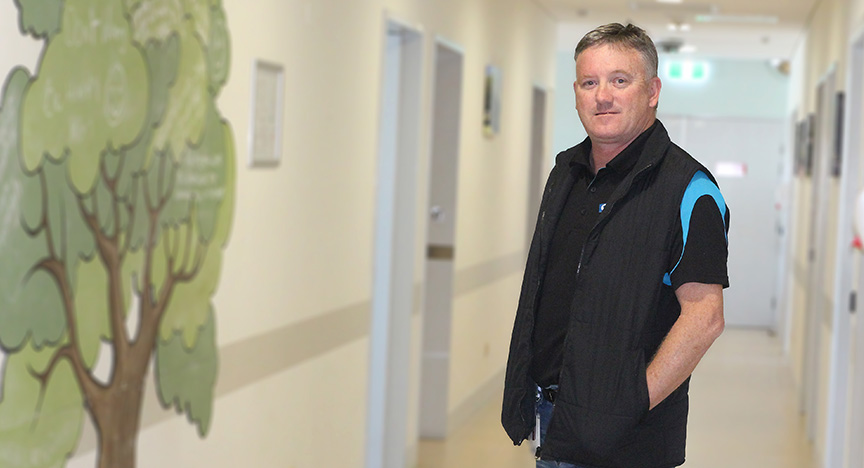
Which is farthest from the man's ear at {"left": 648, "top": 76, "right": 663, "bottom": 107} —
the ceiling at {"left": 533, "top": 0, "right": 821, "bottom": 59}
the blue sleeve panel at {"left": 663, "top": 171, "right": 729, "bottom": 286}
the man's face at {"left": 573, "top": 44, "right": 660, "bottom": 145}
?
the ceiling at {"left": 533, "top": 0, "right": 821, "bottom": 59}

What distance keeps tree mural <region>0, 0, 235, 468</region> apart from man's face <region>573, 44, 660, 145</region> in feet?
4.12

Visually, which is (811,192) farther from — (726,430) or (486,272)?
(486,272)

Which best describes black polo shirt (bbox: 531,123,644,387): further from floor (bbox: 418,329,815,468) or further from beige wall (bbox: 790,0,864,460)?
floor (bbox: 418,329,815,468)

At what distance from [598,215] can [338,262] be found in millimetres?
2615

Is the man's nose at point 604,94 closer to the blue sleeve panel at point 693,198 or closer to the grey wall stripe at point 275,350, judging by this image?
the blue sleeve panel at point 693,198

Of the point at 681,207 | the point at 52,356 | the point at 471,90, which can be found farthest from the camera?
the point at 471,90

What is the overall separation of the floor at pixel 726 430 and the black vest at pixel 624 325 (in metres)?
3.99

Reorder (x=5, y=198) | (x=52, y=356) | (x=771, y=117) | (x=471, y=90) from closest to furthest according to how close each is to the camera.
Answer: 1. (x=5, y=198)
2. (x=52, y=356)
3. (x=471, y=90)
4. (x=771, y=117)

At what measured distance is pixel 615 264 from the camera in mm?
1850

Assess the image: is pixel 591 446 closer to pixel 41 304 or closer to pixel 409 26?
pixel 41 304

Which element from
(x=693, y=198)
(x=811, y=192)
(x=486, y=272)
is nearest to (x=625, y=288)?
(x=693, y=198)

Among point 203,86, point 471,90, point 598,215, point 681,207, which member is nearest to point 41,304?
point 203,86

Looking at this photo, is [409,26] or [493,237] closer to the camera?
[409,26]

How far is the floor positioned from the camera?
612 cm
